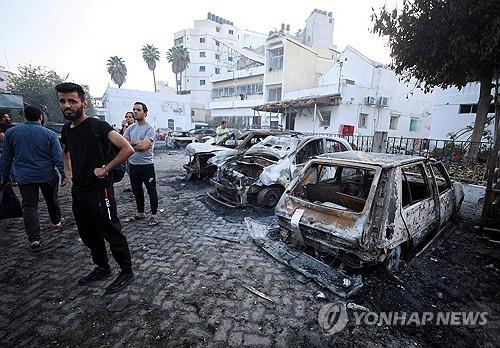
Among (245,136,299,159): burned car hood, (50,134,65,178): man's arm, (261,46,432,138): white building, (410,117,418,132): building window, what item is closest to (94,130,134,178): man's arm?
(50,134,65,178): man's arm

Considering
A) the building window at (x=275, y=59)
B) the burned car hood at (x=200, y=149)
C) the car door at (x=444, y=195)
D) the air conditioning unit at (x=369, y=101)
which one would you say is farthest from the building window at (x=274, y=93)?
the car door at (x=444, y=195)

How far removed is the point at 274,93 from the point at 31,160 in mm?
24055

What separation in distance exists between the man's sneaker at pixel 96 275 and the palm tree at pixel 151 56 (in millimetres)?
50109

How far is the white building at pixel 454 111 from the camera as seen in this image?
1148cm

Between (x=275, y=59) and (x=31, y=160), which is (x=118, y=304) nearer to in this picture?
(x=31, y=160)

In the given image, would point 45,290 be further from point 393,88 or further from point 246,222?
point 393,88

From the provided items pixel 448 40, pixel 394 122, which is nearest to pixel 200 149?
pixel 448 40

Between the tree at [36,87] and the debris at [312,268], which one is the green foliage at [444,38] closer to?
the debris at [312,268]

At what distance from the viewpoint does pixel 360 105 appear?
669 inches

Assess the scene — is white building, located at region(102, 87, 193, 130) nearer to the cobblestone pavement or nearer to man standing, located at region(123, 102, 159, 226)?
man standing, located at region(123, 102, 159, 226)

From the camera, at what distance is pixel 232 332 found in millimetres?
2252

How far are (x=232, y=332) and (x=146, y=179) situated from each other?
3034 millimetres

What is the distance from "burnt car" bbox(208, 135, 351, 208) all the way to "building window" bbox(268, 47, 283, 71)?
20.2 m

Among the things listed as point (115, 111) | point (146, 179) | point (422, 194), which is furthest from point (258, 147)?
point (115, 111)
